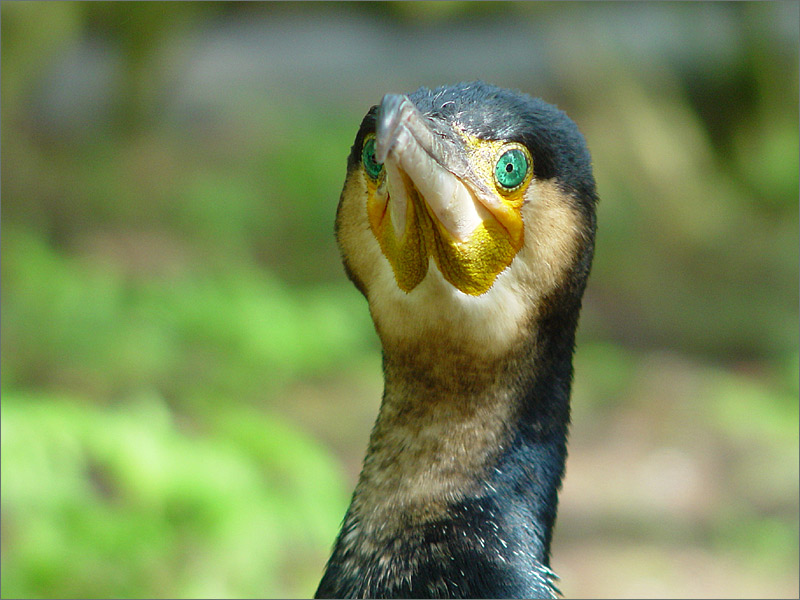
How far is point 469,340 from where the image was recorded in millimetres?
1329

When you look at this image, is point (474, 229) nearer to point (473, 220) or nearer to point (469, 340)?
point (473, 220)

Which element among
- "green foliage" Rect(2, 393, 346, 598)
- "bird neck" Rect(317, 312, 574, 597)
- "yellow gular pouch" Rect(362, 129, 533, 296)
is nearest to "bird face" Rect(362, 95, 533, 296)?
"yellow gular pouch" Rect(362, 129, 533, 296)

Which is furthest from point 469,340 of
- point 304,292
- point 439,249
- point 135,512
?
point 304,292

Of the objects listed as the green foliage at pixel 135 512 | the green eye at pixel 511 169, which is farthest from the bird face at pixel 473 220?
the green foliage at pixel 135 512

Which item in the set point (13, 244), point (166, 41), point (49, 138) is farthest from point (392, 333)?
point (49, 138)

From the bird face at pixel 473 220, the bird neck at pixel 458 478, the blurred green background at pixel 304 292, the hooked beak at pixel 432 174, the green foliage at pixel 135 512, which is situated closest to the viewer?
the hooked beak at pixel 432 174

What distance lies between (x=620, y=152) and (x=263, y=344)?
9.95ft

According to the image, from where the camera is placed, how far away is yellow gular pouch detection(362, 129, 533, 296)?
1.23 m

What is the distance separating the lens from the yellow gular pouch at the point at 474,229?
123 cm

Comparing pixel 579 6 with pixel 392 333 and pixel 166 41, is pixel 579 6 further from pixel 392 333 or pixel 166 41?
pixel 392 333

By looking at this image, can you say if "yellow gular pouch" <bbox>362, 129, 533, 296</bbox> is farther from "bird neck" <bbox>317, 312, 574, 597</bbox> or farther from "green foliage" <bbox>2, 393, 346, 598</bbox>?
"green foliage" <bbox>2, 393, 346, 598</bbox>

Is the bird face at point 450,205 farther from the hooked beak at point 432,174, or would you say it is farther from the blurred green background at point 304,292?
the blurred green background at point 304,292

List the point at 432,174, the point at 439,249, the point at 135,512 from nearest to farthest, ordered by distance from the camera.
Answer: the point at 432,174, the point at 439,249, the point at 135,512

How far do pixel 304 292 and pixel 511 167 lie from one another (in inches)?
132
